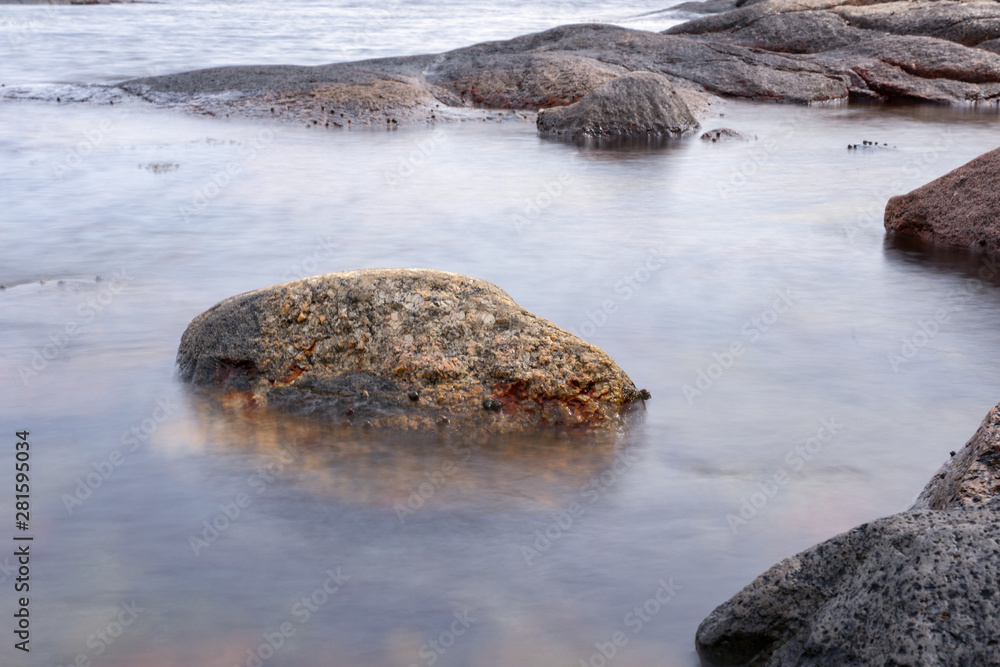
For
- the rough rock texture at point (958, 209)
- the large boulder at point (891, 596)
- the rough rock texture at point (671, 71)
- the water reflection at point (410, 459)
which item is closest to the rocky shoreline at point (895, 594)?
the large boulder at point (891, 596)

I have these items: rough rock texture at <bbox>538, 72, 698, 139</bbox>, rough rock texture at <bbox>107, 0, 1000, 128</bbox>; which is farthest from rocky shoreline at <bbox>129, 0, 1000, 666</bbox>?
rough rock texture at <bbox>107, 0, 1000, 128</bbox>

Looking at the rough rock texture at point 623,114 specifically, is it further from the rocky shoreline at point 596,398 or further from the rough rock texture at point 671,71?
the rocky shoreline at point 596,398

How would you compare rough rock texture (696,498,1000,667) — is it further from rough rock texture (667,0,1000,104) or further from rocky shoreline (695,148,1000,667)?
rough rock texture (667,0,1000,104)

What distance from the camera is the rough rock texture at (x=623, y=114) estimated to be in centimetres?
1405

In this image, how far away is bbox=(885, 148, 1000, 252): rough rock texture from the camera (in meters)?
8.27

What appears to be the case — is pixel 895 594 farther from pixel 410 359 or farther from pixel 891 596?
pixel 410 359

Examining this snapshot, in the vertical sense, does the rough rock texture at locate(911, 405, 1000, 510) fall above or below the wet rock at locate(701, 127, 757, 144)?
below

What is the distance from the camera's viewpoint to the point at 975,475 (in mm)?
3168

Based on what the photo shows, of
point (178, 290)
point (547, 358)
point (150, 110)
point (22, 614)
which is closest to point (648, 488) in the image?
point (547, 358)

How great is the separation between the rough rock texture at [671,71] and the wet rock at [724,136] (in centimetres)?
216

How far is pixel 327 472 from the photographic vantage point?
4527mm

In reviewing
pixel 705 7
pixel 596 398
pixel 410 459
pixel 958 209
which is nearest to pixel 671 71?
pixel 958 209

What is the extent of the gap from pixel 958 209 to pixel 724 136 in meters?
5.86

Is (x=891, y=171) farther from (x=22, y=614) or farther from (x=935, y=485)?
(x=22, y=614)
